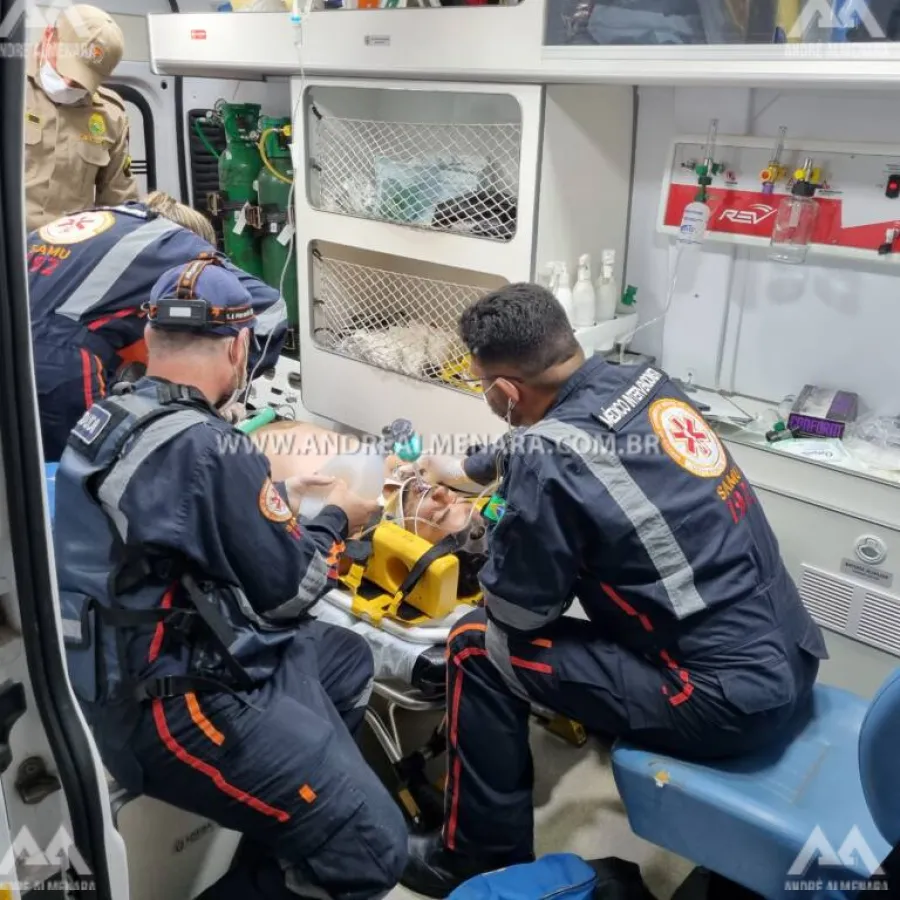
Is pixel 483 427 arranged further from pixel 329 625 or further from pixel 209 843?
pixel 209 843

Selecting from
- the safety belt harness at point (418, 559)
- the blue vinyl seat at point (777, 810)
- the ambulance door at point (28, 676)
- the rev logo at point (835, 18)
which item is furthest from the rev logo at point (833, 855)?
the rev logo at point (835, 18)

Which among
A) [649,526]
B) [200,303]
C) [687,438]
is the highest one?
[200,303]

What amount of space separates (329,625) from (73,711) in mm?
1080

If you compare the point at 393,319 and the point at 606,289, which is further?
the point at 393,319

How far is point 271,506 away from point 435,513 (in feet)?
2.42

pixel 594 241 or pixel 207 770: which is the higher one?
pixel 594 241

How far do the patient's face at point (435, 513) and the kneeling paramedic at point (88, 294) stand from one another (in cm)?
71

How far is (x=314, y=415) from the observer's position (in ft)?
9.67

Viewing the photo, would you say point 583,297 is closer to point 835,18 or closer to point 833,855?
point 835,18

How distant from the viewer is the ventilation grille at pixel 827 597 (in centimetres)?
200

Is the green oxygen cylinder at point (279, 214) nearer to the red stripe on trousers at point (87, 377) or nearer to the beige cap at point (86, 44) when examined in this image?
the beige cap at point (86, 44)

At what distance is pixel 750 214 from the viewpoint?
2.19 metres

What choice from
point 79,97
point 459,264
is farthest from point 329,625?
point 79,97

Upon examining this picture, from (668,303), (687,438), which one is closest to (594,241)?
(668,303)
